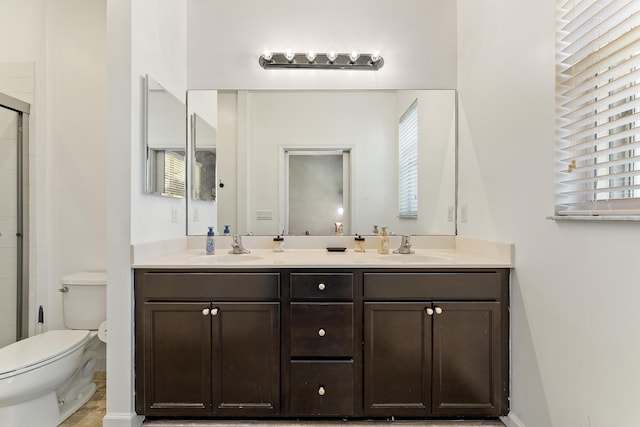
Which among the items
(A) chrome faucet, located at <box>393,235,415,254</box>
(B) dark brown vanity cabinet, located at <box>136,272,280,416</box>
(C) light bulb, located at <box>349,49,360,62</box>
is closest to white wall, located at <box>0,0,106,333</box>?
(B) dark brown vanity cabinet, located at <box>136,272,280,416</box>

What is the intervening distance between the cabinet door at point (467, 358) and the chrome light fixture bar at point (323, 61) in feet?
5.35

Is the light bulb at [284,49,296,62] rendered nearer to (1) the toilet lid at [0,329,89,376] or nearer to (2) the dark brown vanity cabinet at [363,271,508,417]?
(2) the dark brown vanity cabinet at [363,271,508,417]

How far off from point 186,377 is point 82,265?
3.95 feet

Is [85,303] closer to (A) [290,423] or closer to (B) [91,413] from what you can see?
(B) [91,413]

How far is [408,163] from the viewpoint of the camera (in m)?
2.34

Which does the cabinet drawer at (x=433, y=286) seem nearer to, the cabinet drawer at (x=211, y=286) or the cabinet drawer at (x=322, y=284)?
the cabinet drawer at (x=322, y=284)

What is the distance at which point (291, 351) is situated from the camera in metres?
1.70

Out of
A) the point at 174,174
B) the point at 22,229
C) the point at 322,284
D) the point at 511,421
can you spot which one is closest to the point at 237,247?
the point at 174,174

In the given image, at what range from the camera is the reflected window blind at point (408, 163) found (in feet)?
7.66

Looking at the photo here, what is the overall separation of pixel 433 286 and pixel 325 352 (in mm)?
646

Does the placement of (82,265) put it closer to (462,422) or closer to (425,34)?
(462,422)

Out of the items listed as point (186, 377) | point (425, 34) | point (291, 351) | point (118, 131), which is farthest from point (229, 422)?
point (425, 34)

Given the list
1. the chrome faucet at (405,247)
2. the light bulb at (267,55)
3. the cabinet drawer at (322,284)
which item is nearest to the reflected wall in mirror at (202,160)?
the light bulb at (267,55)

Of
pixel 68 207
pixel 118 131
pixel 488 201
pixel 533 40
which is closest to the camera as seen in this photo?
pixel 533 40
